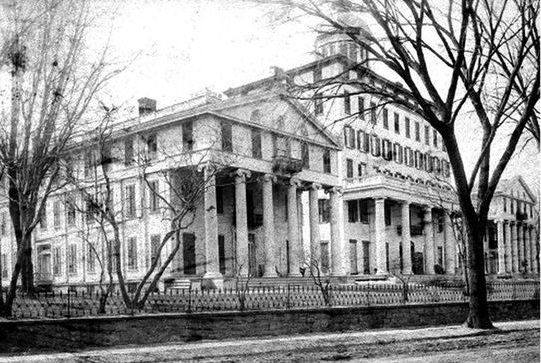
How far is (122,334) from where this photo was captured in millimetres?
13078

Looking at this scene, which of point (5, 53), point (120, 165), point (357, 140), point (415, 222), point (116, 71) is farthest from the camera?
point (415, 222)

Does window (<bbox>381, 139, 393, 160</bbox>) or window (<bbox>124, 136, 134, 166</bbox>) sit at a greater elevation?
window (<bbox>381, 139, 393, 160</bbox>)

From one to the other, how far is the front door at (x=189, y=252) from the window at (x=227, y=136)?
532 cm

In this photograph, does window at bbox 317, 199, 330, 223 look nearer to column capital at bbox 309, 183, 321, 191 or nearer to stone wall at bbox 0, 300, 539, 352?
column capital at bbox 309, 183, 321, 191

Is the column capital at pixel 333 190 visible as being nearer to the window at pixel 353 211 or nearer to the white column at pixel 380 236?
the white column at pixel 380 236

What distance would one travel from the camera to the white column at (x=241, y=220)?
3331 centimetres

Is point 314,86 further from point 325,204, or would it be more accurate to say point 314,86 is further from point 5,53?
point 325,204

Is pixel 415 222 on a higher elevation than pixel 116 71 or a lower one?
lower

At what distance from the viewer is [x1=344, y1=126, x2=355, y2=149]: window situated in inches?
1813

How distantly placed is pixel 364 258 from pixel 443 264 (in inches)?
391

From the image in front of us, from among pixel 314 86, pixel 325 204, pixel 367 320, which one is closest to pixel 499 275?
pixel 325 204

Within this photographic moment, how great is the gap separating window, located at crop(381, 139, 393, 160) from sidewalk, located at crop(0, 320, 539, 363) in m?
34.4

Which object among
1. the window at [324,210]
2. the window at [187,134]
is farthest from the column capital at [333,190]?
the window at [187,134]

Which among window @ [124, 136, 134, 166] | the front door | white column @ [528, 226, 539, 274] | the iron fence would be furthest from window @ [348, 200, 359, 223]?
the iron fence
